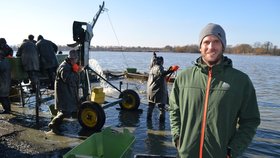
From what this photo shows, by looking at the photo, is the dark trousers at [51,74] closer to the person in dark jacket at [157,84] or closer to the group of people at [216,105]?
the person in dark jacket at [157,84]

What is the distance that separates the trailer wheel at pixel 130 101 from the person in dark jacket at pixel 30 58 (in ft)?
9.97

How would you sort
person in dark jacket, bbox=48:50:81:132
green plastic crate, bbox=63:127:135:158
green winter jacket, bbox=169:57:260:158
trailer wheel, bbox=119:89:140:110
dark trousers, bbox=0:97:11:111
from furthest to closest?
trailer wheel, bbox=119:89:140:110, dark trousers, bbox=0:97:11:111, person in dark jacket, bbox=48:50:81:132, green plastic crate, bbox=63:127:135:158, green winter jacket, bbox=169:57:260:158

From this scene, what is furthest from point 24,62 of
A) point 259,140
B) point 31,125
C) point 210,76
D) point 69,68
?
point 210,76

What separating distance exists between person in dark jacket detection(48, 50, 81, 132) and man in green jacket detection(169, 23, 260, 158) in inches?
228

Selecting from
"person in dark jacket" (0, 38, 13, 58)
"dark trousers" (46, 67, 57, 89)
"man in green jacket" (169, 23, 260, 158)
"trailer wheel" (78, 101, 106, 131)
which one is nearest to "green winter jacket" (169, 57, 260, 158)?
"man in green jacket" (169, 23, 260, 158)

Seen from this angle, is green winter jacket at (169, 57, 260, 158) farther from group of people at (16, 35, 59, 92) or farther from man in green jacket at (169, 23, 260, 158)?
group of people at (16, 35, 59, 92)

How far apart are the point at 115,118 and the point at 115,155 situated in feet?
18.0

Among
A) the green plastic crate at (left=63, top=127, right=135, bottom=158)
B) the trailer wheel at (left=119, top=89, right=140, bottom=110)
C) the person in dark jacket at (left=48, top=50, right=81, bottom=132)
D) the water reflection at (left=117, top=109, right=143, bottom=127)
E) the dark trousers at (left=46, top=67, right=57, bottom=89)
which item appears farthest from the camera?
the trailer wheel at (left=119, top=89, right=140, bottom=110)

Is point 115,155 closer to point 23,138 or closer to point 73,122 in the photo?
point 23,138

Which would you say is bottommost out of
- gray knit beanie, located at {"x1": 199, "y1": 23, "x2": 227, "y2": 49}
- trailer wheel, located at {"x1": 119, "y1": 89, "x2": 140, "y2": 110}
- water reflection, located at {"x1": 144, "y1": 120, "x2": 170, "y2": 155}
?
water reflection, located at {"x1": 144, "y1": 120, "x2": 170, "y2": 155}

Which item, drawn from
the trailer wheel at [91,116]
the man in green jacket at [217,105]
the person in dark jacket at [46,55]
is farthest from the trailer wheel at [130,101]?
the man in green jacket at [217,105]

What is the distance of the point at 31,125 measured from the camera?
9.86 metres

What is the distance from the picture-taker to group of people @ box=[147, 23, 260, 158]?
2986mm

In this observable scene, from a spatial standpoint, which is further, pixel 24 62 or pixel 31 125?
pixel 24 62
